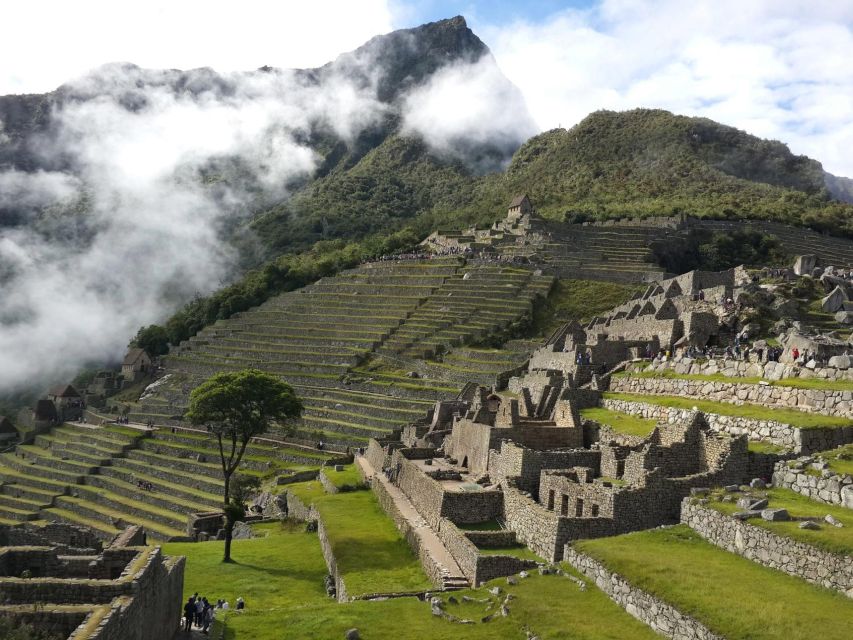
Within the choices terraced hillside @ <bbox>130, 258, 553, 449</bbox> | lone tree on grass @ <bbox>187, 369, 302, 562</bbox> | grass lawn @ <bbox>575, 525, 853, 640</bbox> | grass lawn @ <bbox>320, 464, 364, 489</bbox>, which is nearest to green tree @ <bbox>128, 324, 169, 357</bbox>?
terraced hillside @ <bbox>130, 258, 553, 449</bbox>

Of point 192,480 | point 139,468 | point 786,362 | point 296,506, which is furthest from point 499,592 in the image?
point 139,468

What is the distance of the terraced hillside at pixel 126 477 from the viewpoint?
37.4 m

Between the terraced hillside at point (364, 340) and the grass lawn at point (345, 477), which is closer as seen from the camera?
the grass lawn at point (345, 477)

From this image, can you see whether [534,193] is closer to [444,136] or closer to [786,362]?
[444,136]

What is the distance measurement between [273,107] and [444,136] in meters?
56.1

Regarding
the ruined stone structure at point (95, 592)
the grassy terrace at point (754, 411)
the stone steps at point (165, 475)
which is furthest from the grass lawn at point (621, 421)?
the stone steps at point (165, 475)

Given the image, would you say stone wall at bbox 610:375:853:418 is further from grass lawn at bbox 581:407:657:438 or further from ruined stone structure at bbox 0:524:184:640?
ruined stone structure at bbox 0:524:184:640

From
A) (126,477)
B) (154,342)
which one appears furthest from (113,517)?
(154,342)

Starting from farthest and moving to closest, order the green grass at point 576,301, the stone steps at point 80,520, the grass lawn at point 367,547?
1. the green grass at point 576,301
2. the stone steps at point 80,520
3. the grass lawn at point 367,547

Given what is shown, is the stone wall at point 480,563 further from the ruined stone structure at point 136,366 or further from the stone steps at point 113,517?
the ruined stone structure at point 136,366

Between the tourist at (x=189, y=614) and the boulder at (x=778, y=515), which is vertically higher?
the boulder at (x=778, y=515)

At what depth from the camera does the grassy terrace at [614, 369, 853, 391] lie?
16953 mm

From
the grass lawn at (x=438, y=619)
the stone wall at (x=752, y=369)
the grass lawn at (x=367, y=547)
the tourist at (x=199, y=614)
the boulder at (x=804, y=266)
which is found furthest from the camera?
the boulder at (x=804, y=266)

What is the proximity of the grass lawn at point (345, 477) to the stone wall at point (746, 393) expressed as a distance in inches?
418
